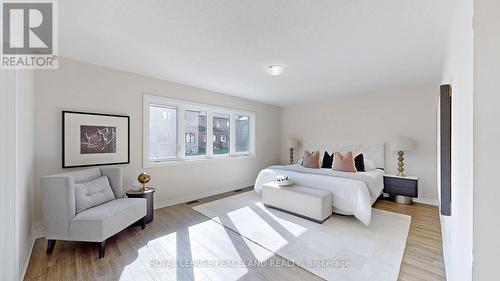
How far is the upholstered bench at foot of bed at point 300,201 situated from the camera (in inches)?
116

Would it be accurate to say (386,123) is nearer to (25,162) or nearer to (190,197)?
(190,197)

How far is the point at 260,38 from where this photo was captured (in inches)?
81.6

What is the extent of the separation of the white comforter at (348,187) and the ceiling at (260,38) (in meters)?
1.72

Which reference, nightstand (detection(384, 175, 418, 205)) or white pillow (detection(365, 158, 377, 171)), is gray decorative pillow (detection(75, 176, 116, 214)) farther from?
nightstand (detection(384, 175, 418, 205))

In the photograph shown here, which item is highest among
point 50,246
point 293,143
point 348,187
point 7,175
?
point 293,143

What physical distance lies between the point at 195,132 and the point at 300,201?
8.33 ft

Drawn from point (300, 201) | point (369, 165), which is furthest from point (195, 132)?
point (369, 165)

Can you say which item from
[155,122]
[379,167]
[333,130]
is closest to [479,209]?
[155,122]

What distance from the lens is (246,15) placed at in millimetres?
1694

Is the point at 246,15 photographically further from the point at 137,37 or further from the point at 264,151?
the point at 264,151

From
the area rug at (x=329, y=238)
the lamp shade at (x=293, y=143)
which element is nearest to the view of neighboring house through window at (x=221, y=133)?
the area rug at (x=329, y=238)

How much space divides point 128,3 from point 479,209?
7.87ft

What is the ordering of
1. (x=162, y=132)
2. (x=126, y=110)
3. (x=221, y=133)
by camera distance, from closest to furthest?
(x=126, y=110) → (x=162, y=132) → (x=221, y=133)

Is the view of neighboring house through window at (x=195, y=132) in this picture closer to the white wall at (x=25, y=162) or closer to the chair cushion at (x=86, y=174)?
the chair cushion at (x=86, y=174)
